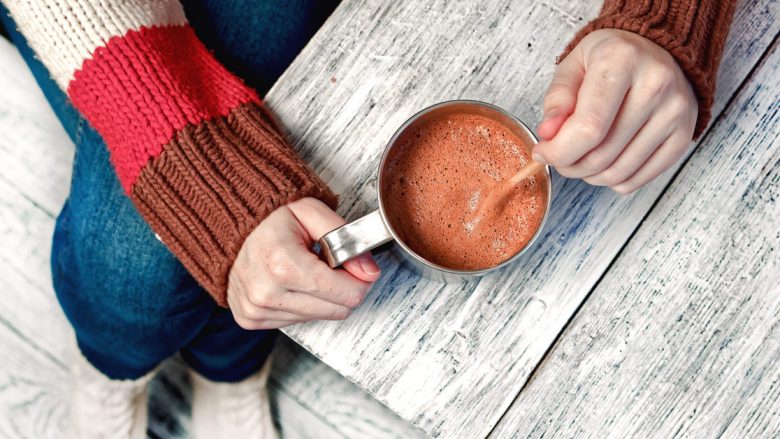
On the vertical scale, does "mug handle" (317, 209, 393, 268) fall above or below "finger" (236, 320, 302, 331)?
above

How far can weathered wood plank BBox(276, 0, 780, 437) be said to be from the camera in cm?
66

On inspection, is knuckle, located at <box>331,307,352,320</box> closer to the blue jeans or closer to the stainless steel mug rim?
the stainless steel mug rim

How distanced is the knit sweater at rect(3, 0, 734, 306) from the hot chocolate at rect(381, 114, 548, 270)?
92 mm

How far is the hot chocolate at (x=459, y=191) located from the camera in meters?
0.60

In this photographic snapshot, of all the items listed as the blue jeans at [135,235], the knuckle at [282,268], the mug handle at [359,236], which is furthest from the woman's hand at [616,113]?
the blue jeans at [135,235]

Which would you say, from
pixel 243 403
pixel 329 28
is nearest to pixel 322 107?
pixel 329 28

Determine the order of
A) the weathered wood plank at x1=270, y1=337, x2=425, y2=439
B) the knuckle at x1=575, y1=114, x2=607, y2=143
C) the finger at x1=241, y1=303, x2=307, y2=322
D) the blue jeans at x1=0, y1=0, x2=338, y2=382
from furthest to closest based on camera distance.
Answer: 1. the weathered wood plank at x1=270, y1=337, x2=425, y2=439
2. the blue jeans at x1=0, y1=0, x2=338, y2=382
3. the finger at x1=241, y1=303, x2=307, y2=322
4. the knuckle at x1=575, y1=114, x2=607, y2=143

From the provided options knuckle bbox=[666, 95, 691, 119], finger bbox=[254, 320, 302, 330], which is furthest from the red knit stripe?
knuckle bbox=[666, 95, 691, 119]

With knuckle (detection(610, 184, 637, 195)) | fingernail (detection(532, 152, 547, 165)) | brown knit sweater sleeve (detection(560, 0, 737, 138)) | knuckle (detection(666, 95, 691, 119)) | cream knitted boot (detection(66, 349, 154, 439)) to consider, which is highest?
brown knit sweater sleeve (detection(560, 0, 737, 138))

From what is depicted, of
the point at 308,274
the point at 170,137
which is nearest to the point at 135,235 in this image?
the point at 170,137

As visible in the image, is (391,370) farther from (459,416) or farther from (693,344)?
(693,344)

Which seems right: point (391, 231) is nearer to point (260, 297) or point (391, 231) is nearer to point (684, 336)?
point (260, 297)

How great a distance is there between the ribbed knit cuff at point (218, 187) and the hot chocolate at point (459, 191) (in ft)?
0.30

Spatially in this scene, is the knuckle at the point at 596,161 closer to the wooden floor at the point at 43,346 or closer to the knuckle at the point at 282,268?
the knuckle at the point at 282,268
